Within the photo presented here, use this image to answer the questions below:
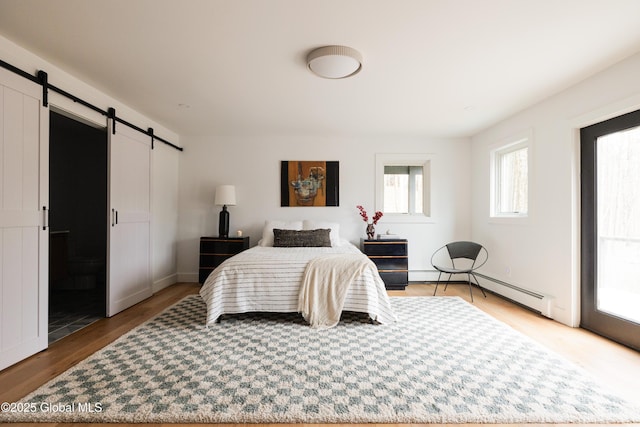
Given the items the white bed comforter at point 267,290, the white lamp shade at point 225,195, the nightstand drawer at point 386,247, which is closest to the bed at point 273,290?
the white bed comforter at point 267,290

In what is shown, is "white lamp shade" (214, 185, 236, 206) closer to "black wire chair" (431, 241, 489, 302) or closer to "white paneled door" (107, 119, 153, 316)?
"white paneled door" (107, 119, 153, 316)

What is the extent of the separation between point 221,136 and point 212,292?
3.01m

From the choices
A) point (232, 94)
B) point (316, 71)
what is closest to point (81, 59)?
point (232, 94)

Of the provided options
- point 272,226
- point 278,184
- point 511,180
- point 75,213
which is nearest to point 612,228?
point 511,180

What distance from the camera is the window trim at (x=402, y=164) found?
5.10 m

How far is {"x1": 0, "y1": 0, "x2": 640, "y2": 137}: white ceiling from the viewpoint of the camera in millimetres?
1919

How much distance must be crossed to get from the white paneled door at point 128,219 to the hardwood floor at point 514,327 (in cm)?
22

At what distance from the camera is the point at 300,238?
4.27 meters

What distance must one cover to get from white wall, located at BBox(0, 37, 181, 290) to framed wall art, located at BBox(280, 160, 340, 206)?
177 cm

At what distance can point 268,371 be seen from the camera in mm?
2088

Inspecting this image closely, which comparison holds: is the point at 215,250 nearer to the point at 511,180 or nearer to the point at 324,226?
the point at 324,226

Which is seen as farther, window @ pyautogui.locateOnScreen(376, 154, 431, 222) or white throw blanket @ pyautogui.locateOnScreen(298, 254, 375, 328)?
window @ pyautogui.locateOnScreen(376, 154, 431, 222)

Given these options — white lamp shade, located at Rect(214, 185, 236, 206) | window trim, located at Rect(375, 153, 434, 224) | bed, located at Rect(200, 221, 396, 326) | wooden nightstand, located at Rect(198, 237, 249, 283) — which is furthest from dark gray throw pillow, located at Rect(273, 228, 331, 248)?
window trim, located at Rect(375, 153, 434, 224)

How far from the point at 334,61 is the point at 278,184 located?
2.85 meters
